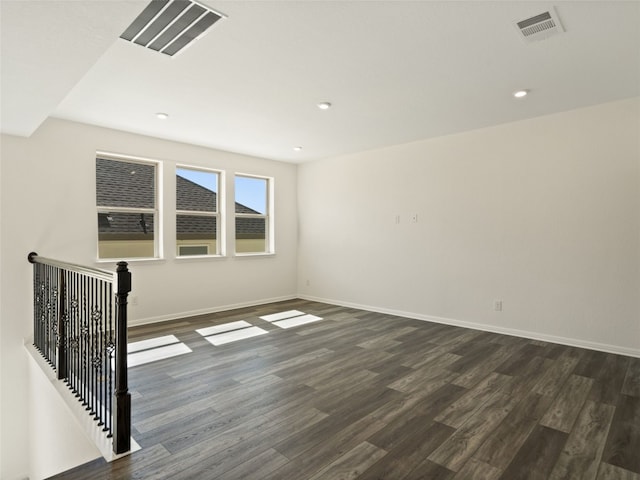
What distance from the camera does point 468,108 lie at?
380 cm

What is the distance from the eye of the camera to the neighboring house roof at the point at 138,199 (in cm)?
457

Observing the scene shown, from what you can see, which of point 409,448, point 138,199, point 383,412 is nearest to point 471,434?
point 409,448

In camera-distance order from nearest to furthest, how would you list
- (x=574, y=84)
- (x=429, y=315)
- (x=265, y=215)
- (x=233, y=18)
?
1. (x=233, y=18)
2. (x=574, y=84)
3. (x=429, y=315)
4. (x=265, y=215)

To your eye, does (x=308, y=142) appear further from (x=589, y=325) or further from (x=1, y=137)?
(x=589, y=325)

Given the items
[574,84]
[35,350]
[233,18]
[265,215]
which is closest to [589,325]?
[574,84]

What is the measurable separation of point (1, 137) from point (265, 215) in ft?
12.0

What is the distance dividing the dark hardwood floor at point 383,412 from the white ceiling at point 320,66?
233 cm

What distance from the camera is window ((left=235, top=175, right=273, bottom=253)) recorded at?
6.04 meters

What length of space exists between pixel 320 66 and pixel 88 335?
263cm

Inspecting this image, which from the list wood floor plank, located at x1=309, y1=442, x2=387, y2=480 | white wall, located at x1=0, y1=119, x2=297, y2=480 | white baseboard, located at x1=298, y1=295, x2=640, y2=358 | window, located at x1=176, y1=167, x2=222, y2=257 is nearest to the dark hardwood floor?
wood floor plank, located at x1=309, y1=442, x2=387, y2=480

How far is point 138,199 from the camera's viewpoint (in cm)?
485

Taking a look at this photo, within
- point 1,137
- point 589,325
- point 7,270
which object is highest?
point 1,137

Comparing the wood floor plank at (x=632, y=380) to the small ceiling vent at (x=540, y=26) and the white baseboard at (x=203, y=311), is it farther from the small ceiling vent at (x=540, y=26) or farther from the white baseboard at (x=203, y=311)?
the white baseboard at (x=203, y=311)

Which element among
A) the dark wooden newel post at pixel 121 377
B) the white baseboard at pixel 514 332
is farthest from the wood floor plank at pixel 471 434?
the white baseboard at pixel 514 332
